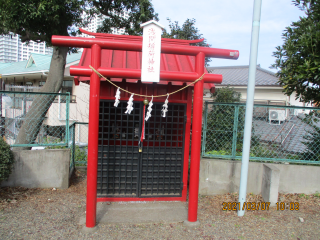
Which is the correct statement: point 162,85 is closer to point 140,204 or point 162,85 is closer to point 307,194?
point 140,204

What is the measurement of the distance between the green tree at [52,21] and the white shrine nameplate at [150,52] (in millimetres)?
3178

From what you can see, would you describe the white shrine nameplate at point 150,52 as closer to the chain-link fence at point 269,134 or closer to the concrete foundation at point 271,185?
the chain-link fence at point 269,134

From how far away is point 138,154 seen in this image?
476 cm

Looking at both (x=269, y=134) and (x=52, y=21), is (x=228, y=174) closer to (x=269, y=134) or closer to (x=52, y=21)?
(x=269, y=134)

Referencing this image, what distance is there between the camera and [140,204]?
4.66m

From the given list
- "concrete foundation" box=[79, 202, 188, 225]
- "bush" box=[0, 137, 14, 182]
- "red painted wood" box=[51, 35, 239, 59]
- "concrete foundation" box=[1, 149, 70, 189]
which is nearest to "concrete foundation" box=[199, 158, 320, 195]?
"concrete foundation" box=[79, 202, 188, 225]

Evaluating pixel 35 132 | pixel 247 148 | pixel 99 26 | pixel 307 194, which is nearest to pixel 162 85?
pixel 247 148

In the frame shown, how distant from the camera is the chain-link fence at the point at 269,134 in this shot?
17.6ft

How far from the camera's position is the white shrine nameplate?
3.60 meters

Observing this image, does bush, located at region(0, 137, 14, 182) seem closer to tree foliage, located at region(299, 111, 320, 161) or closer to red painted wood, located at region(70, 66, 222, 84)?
red painted wood, located at region(70, 66, 222, 84)

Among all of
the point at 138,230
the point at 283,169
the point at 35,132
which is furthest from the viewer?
the point at 35,132

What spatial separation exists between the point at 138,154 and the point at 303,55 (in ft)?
13.3

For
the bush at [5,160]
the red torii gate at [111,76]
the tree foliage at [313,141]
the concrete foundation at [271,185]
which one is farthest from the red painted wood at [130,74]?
the tree foliage at [313,141]

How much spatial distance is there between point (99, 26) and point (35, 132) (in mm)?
4375
